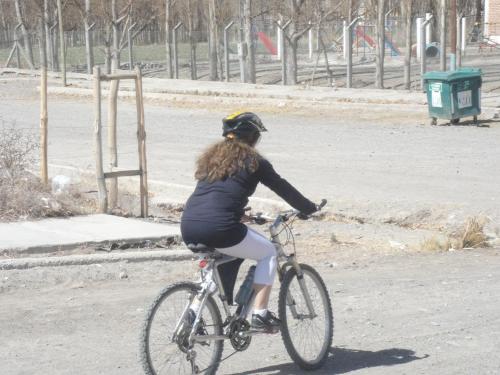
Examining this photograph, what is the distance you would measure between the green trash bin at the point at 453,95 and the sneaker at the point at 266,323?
54.9 ft

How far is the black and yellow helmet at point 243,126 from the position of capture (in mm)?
6148

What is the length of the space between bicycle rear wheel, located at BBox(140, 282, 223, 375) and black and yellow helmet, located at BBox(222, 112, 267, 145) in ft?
3.01

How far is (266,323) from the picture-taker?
619 cm

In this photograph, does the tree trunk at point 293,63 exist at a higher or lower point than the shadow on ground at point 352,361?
higher

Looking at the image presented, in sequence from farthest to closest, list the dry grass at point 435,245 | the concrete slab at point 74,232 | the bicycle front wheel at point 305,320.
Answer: the dry grass at point 435,245 → the concrete slab at point 74,232 → the bicycle front wheel at point 305,320

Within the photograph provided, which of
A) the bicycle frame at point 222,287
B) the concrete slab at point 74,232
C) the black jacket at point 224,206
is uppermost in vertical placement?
the black jacket at point 224,206

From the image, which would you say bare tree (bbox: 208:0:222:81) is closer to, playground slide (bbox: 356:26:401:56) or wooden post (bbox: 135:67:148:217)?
playground slide (bbox: 356:26:401:56)

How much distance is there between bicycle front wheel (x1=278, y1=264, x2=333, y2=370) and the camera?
20.8ft

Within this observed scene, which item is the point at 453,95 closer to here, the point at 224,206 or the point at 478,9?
the point at 224,206

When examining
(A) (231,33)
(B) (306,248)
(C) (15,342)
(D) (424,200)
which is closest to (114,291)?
(C) (15,342)

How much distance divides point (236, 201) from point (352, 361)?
4.69 ft

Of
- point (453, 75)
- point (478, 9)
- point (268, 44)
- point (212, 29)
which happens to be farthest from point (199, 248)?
point (478, 9)

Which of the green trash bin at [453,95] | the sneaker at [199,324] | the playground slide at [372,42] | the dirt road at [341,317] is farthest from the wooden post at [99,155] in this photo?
the playground slide at [372,42]

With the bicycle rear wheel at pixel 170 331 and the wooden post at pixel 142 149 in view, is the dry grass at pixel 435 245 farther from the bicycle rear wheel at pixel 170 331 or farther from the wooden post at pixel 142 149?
the bicycle rear wheel at pixel 170 331
